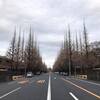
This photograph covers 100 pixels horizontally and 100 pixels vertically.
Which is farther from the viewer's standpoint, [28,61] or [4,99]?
[28,61]

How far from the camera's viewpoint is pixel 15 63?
3406 inches

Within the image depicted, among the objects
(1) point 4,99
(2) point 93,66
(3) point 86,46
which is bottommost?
(1) point 4,99

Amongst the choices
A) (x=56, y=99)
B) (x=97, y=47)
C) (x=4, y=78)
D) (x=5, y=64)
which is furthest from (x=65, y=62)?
(x=56, y=99)

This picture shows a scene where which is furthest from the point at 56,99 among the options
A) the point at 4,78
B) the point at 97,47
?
the point at 97,47

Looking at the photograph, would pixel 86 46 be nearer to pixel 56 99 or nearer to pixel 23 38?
pixel 23 38

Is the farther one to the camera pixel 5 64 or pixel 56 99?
pixel 5 64

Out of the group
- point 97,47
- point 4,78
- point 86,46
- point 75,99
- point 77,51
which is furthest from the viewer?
point 97,47

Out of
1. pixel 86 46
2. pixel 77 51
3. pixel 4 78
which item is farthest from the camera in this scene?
pixel 77 51

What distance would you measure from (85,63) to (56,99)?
64123 mm

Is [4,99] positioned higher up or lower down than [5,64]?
lower down

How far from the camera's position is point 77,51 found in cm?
9738

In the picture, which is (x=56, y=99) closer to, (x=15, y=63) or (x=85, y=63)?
(x=85, y=63)

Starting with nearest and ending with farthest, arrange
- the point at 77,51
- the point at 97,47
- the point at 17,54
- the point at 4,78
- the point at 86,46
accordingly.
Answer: the point at 4,78 < the point at 86,46 < the point at 17,54 < the point at 77,51 < the point at 97,47

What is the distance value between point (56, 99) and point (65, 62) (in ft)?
311
